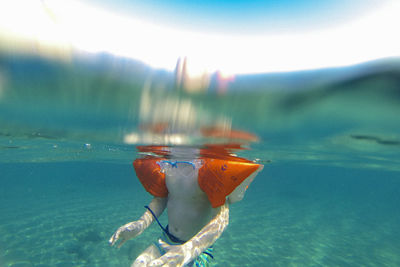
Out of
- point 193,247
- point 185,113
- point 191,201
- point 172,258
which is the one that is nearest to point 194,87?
point 185,113

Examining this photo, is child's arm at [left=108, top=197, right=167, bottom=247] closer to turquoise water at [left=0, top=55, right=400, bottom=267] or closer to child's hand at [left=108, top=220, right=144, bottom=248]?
child's hand at [left=108, top=220, right=144, bottom=248]

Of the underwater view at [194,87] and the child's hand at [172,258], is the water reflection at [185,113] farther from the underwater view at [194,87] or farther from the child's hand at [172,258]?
the child's hand at [172,258]

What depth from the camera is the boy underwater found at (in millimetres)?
4049

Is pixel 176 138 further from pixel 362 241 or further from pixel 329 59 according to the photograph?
pixel 362 241

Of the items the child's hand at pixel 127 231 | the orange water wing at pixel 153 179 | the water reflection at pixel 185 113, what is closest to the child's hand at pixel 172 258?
Answer: the child's hand at pixel 127 231

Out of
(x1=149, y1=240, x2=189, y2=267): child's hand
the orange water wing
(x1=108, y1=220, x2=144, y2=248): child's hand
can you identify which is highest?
the orange water wing

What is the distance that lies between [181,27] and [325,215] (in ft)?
67.2

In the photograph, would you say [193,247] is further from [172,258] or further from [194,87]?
[194,87]

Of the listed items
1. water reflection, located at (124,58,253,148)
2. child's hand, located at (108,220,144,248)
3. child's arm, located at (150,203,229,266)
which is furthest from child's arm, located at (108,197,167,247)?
water reflection, located at (124,58,253,148)

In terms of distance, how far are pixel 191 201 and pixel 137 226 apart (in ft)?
4.03

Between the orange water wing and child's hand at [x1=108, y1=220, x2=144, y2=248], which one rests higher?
the orange water wing

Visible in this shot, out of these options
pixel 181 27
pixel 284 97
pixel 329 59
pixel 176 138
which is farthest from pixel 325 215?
pixel 181 27

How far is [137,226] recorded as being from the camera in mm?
4465

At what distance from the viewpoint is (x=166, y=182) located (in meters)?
5.23
